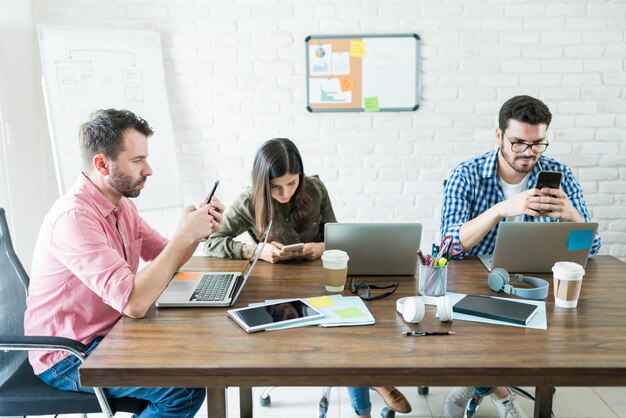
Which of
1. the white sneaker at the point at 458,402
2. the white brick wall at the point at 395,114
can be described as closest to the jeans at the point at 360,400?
the white sneaker at the point at 458,402

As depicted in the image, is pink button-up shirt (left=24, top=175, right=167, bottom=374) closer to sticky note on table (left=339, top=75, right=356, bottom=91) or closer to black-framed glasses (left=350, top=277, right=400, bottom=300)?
black-framed glasses (left=350, top=277, right=400, bottom=300)

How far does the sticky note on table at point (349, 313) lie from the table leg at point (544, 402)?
75 cm

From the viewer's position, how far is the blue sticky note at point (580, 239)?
5.68 ft

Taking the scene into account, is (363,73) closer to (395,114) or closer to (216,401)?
(395,114)

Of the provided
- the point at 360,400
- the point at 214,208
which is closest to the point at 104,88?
the point at 214,208

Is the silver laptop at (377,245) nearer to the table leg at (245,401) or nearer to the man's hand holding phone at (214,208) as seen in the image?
the man's hand holding phone at (214,208)

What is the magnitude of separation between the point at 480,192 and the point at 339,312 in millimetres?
1072

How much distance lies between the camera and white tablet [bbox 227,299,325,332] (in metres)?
1.39

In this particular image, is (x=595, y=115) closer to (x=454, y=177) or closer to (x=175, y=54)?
(x=454, y=177)

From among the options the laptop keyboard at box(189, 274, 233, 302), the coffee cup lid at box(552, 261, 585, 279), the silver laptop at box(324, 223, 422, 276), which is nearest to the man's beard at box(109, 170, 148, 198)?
the laptop keyboard at box(189, 274, 233, 302)

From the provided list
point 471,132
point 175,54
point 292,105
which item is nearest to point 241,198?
point 292,105

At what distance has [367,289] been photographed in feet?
5.47

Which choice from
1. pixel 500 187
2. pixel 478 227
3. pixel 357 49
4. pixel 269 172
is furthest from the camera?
pixel 357 49

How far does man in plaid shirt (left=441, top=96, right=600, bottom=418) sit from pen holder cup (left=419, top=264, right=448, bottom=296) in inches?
19.8
